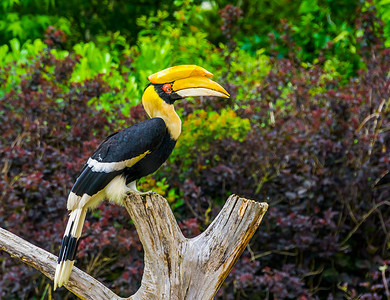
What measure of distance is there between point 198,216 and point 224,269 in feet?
5.95

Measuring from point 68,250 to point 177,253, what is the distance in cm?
47

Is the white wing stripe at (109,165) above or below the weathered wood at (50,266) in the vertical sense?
above

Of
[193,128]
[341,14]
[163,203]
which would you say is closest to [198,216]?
[193,128]

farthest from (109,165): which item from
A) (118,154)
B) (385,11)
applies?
(385,11)

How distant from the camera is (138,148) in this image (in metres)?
2.97

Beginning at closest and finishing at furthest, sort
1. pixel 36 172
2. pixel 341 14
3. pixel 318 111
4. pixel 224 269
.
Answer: pixel 224 269 < pixel 36 172 < pixel 318 111 < pixel 341 14

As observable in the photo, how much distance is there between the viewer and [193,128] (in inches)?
183

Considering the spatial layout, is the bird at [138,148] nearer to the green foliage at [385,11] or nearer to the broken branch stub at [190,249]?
the broken branch stub at [190,249]

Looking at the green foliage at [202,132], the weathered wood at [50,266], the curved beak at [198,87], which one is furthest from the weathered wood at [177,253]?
the green foliage at [202,132]

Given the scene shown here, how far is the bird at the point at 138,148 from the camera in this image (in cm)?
291

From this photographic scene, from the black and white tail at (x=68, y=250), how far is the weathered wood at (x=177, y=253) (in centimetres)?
6

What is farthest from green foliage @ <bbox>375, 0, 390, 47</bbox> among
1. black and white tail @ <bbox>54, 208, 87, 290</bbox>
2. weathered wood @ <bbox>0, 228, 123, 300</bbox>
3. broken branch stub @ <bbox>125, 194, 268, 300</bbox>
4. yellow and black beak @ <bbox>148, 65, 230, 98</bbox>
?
weathered wood @ <bbox>0, 228, 123, 300</bbox>

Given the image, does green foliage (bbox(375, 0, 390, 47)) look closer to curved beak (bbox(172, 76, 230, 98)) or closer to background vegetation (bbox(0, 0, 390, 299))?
background vegetation (bbox(0, 0, 390, 299))

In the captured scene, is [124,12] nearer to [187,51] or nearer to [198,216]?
[187,51]
